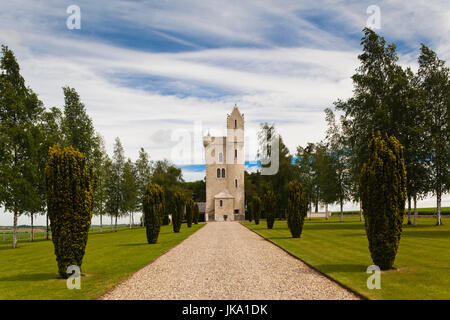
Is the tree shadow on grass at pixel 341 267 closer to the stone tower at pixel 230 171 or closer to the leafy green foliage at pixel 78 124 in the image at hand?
the leafy green foliage at pixel 78 124

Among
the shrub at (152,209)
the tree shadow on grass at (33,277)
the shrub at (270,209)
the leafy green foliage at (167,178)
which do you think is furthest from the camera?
the leafy green foliage at (167,178)

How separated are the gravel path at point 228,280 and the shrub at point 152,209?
7104mm

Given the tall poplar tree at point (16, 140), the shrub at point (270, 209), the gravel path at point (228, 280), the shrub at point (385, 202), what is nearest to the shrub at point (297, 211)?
the gravel path at point (228, 280)

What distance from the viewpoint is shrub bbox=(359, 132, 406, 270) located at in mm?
11827

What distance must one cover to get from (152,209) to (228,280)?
12842 millimetres

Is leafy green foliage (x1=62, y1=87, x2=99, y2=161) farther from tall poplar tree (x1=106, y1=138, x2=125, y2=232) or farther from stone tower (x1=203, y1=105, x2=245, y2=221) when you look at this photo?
stone tower (x1=203, y1=105, x2=245, y2=221)

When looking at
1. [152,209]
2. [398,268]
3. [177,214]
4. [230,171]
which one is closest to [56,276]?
[152,209]

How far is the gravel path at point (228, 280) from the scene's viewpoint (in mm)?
9031

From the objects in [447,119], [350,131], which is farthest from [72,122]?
[447,119]

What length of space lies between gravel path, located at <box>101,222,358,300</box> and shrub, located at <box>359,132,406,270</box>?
2294 mm

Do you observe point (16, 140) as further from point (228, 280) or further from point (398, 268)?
point (398, 268)

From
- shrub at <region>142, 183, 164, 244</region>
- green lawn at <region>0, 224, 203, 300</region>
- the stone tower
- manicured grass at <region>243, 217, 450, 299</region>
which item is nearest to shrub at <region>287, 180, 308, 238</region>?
manicured grass at <region>243, 217, 450, 299</region>
